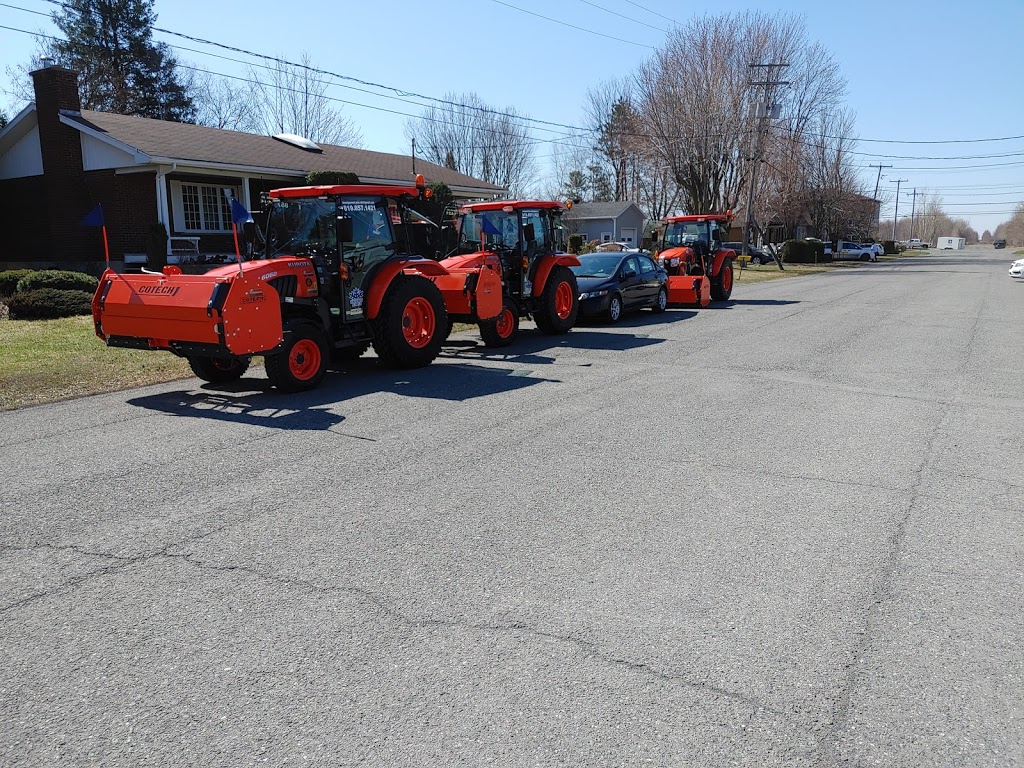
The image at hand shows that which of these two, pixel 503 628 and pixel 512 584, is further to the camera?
pixel 512 584

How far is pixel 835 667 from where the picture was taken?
135 inches

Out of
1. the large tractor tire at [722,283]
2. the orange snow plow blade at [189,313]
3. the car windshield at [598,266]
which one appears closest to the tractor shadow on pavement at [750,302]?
the large tractor tire at [722,283]

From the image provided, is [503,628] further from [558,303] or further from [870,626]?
[558,303]

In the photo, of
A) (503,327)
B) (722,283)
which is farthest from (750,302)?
(503,327)

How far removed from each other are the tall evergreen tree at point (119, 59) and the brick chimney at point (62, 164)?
18979 mm

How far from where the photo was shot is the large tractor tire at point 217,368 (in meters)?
9.83

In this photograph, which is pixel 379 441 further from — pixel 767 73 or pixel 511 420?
pixel 767 73

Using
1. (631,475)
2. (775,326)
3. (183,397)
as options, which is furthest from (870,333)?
(183,397)

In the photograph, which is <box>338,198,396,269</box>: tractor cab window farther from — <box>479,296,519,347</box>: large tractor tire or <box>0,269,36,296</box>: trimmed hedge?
<box>0,269,36,296</box>: trimmed hedge

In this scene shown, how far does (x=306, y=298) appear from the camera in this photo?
9.72 meters

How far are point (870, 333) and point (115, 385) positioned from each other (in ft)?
42.5

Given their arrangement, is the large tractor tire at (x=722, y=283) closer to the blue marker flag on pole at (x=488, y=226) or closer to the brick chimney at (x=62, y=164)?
the blue marker flag on pole at (x=488, y=226)

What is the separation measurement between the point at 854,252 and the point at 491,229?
63000 millimetres

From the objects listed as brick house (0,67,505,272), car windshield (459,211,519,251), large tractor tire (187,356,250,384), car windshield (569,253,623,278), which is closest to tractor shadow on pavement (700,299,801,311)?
car windshield (569,253,623,278)
